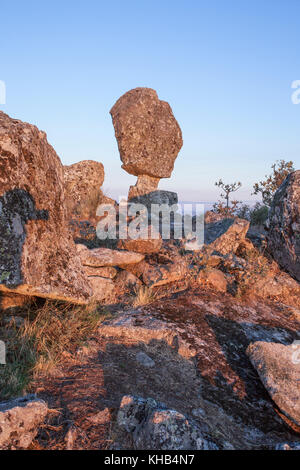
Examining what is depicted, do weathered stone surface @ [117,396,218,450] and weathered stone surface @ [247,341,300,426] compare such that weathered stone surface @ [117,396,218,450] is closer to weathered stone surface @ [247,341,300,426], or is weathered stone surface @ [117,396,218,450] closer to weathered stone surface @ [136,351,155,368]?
weathered stone surface @ [136,351,155,368]

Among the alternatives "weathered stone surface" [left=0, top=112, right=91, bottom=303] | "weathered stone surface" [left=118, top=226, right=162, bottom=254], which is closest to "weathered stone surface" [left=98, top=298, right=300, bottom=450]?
"weathered stone surface" [left=0, top=112, right=91, bottom=303]

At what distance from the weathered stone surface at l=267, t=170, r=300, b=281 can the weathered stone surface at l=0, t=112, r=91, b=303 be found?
470 centimetres

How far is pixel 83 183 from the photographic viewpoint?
10.7 m

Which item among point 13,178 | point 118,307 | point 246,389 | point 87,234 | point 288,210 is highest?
point 13,178

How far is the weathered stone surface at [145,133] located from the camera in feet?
34.0

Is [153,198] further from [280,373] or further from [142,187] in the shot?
[280,373]

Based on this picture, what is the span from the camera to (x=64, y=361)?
11.8 ft

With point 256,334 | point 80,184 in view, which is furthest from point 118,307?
point 80,184

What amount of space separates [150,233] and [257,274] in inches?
86.9

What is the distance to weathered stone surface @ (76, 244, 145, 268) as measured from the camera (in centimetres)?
599

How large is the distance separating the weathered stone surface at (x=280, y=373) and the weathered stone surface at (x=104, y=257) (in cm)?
284

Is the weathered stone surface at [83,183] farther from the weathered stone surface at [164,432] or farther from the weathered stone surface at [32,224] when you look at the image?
the weathered stone surface at [164,432]
